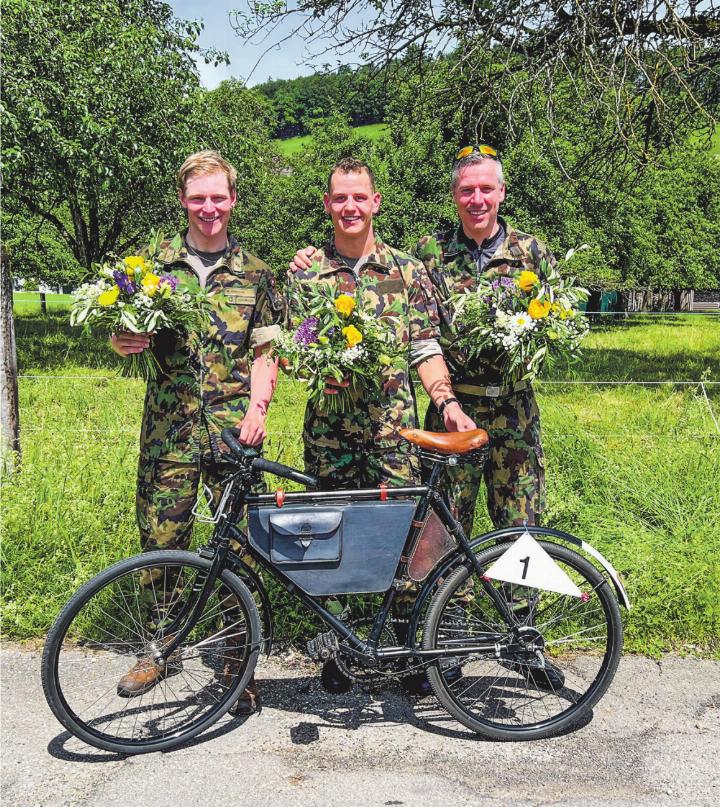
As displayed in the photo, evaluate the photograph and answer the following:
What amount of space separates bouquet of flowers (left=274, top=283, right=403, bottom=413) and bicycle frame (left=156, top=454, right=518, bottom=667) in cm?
44

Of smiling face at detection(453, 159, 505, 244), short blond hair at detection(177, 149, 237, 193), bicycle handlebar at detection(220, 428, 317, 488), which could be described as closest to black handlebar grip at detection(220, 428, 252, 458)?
bicycle handlebar at detection(220, 428, 317, 488)

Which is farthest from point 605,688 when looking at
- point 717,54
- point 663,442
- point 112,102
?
point 112,102

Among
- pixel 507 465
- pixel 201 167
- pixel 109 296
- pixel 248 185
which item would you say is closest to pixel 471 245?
pixel 507 465

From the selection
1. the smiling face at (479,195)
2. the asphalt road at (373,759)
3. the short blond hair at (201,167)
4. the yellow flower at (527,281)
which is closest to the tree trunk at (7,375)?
the asphalt road at (373,759)

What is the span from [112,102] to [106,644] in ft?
38.2

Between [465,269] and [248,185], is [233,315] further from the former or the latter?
[248,185]

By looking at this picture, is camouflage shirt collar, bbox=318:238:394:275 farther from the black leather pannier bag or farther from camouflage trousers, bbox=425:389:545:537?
the black leather pannier bag

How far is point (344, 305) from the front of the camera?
121 inches

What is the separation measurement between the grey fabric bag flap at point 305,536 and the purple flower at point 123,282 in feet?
3.49

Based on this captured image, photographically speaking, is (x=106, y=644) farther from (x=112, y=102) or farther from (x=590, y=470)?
(x=112, y=102)

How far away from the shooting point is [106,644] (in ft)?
12.0

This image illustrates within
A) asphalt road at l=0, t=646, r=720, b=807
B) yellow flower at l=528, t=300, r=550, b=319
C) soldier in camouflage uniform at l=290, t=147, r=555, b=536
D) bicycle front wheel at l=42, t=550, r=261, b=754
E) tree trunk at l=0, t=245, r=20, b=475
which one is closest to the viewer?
asphalt road at l=0, t=646, r=720, b=807

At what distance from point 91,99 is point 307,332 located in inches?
462

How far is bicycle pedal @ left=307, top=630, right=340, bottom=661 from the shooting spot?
3221mm
